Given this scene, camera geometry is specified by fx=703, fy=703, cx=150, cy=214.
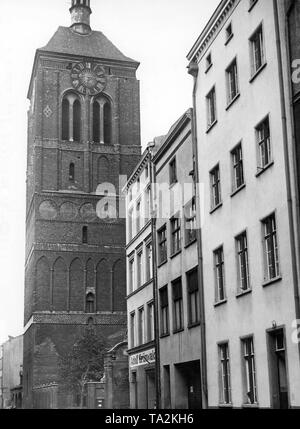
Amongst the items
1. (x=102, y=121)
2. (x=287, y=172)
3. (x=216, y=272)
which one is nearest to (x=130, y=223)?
(x=216, y=272)

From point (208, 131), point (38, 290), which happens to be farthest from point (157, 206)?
point (38, 290)

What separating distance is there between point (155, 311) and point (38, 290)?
105ft

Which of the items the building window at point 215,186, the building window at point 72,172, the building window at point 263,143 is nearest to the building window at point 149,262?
the building window at point 215,186

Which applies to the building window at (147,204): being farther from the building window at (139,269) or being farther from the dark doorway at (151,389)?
the dark doorway at (151,389)

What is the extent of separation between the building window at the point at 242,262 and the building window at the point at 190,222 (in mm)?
5244

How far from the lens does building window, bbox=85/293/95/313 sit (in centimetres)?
6456

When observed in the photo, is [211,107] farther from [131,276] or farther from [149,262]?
[131,276]

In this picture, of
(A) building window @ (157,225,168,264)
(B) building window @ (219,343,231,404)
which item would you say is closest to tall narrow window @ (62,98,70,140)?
(A) building window @ (157,225,168,264)

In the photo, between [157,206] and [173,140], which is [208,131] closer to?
[173,140]

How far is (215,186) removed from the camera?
25312mm

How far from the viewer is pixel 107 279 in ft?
218

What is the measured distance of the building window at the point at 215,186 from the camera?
24964mm

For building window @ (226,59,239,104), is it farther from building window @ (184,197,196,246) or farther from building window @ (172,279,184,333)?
building window @ (172,279,184,333)
